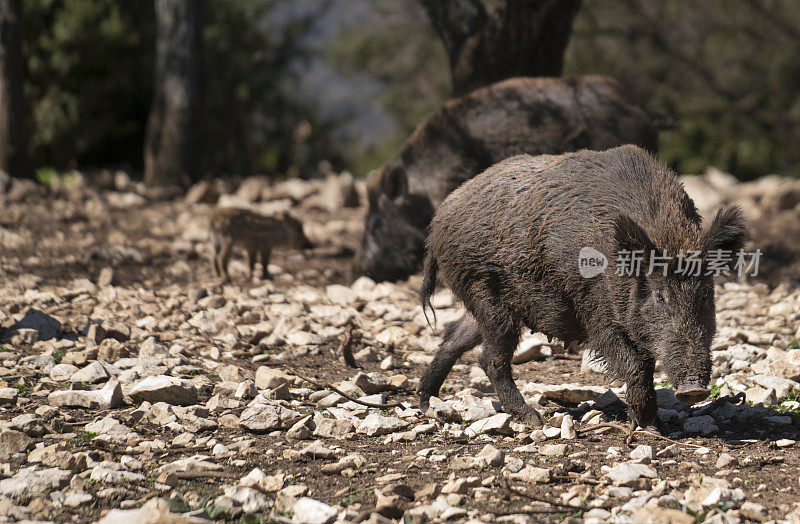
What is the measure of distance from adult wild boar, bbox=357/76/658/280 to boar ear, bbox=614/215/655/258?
3636 mm

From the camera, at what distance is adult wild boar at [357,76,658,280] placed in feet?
25.2

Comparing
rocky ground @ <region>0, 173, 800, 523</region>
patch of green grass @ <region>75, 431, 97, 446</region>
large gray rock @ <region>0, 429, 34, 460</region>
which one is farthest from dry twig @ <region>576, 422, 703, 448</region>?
large gray rock @ <region>0, 429, 34, 460</region>

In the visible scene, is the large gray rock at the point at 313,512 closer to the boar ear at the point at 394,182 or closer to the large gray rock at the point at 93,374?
the large gray rock at the point at 93,374

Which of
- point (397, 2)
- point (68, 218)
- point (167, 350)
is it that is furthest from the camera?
point (397, 2)

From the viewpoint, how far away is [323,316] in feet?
21.2

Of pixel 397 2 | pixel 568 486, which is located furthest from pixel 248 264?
pixel 397 2

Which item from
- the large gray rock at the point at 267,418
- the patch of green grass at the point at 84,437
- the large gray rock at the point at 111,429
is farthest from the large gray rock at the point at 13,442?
the large gray rock at the point at 267,418

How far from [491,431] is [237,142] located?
35.5 feet

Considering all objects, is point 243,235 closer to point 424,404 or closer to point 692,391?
point 424,404

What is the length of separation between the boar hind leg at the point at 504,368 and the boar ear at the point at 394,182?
3.73 metres

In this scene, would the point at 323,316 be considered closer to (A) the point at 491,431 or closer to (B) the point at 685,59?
(A) the point at 491,431

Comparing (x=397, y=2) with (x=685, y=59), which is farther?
(x=397, y=2)

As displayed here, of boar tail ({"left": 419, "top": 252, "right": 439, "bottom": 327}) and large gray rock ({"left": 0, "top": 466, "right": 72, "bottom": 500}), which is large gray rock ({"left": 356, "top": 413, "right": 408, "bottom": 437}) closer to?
boar tail ({"left": 419, "top": 252, "right": 439, "bottom": 327})

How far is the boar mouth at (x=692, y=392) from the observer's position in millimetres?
3822
